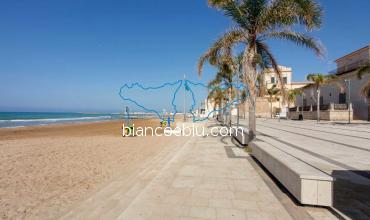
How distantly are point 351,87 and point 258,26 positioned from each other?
114ft

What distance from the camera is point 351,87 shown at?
122 feet

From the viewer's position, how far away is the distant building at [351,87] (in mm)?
34641

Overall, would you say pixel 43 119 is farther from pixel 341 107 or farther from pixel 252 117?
pixel 341 107

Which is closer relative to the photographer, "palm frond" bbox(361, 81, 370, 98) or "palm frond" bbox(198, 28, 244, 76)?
"palm frond" bbox(198, 28, 244, 76)

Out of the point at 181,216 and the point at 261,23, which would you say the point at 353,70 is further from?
the point at 181,216

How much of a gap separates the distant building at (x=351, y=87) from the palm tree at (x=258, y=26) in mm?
27224

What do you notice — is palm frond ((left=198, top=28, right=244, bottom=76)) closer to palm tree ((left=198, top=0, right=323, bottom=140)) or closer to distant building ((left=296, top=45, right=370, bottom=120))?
palm tree ((left=198, top=0, right=323, bottom=140))

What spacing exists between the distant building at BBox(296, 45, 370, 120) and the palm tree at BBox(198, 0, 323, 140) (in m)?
27.2

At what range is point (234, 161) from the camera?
7.91 meters

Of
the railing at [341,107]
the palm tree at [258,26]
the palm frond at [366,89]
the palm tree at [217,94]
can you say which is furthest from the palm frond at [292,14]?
the railing at [341,107]

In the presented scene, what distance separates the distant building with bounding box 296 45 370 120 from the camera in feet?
114

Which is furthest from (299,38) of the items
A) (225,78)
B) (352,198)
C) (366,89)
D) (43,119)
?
(43,119)

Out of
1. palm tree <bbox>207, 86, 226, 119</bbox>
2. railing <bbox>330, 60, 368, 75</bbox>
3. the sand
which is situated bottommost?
the sand

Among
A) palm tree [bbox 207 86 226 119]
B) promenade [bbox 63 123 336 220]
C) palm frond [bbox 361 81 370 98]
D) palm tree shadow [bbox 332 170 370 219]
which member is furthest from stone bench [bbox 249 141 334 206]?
palm frond [bbox 361 81 370 98]
